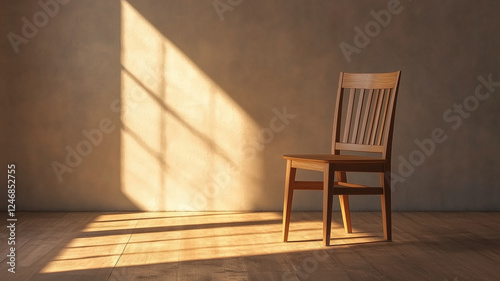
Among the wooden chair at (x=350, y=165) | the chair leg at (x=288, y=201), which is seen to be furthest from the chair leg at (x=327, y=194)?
the chair leg at (x=288, y=201)

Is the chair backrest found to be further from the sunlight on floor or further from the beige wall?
the beige wall

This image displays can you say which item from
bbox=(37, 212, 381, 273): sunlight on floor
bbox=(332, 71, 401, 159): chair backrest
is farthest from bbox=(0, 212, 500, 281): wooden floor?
bbox=(332, 71, 401, 159): chair backrest

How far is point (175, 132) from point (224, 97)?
427 mm

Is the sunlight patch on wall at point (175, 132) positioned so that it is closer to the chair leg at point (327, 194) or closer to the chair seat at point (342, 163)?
the chair seat at point (342, 163)

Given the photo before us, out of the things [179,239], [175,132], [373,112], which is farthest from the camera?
[175,132]

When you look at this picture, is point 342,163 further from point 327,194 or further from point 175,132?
point 175,132

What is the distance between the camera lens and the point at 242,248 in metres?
3.19

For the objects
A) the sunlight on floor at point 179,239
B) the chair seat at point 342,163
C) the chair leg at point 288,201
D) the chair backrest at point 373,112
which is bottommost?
the sunlight on floor at point 179,239

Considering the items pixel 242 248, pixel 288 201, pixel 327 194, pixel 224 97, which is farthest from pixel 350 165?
pixel 224 97

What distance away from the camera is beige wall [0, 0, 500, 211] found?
14.0ft

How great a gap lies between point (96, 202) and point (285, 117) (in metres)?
1.46

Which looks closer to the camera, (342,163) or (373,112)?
(342,163)

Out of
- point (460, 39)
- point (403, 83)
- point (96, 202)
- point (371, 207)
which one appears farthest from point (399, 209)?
point (96, 202)

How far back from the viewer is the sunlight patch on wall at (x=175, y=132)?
4.32 metres
